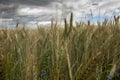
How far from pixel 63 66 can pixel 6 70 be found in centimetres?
74

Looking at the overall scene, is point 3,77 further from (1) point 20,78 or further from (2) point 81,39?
(2) point 81,39

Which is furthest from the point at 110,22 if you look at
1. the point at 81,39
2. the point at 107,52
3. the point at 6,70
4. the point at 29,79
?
the point at 29,79

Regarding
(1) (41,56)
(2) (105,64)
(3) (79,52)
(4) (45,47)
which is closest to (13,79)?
(1) (41,56)

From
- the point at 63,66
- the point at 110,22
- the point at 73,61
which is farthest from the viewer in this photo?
the point at 110,22

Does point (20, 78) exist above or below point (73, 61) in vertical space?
below

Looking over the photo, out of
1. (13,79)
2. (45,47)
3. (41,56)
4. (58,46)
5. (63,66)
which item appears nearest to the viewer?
(58,46)

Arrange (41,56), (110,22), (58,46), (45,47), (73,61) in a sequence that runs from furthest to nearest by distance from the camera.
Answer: (110,22)
(45,47)
(41,56)
(73,61)
(58,46)

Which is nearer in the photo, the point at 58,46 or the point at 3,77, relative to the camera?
the point at 58,46

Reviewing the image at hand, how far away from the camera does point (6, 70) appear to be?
2.07 meters

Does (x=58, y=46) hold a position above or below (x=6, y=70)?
above

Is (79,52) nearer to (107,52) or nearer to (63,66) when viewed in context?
(63,66)

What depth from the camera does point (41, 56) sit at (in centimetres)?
200

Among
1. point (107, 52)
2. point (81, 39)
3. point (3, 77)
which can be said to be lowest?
point (3, 77)

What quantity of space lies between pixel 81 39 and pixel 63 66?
495 mm
